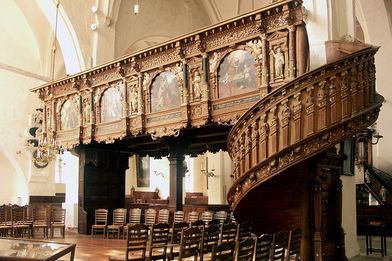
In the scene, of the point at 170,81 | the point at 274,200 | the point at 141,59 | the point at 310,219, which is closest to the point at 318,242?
the point at 310,219

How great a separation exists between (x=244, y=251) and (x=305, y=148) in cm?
215

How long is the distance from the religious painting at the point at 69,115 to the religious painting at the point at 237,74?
16.3 ft

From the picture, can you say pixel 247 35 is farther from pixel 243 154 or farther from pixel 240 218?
pixel 240 218

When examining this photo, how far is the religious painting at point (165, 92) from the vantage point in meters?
8.97

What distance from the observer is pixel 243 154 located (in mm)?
6645

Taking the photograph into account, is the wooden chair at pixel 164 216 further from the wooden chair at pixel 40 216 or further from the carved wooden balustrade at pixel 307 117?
the carved wooden balustrade at pixel 307 117

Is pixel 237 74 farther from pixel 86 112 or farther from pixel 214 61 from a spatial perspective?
pixel 86 112

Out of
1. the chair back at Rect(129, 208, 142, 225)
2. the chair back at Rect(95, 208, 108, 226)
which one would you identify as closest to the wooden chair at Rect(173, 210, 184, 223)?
the chair back at Rect(129, 208, 142, 225)

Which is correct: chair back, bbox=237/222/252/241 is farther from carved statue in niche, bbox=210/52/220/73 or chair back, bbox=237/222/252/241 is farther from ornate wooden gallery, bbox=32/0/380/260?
carved statue in niche, bbox=210/52/220/73

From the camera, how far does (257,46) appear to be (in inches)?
299

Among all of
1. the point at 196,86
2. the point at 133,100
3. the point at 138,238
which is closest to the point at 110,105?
the point at 133,100

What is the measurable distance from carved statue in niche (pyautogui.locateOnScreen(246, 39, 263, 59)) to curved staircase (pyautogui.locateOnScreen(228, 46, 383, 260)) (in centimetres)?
161

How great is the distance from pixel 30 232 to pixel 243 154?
7089 millimetres

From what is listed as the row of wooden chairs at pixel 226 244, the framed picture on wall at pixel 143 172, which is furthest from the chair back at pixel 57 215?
the framed picture on wall at pixel 143 172
